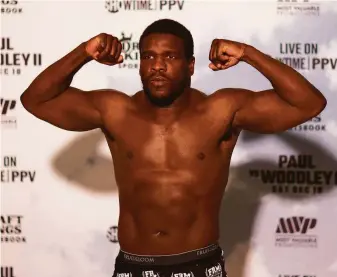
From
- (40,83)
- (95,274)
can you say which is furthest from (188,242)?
(95,274)

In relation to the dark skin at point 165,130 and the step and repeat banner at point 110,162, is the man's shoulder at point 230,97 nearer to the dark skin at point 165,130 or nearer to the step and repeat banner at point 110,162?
the dark skin at point 165,130

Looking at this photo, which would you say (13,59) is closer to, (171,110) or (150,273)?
(171,110)

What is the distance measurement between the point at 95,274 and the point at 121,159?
62cm

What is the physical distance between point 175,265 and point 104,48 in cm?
47

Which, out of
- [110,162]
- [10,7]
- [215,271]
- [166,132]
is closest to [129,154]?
[166,132]

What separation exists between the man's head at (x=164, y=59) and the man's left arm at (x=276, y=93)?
7 cm

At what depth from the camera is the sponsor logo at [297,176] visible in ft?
5.68

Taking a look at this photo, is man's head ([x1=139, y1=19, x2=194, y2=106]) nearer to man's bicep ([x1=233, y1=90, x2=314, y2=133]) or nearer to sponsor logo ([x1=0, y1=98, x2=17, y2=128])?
man's bicep ([x1=233, y1=90, x2=314, y2=133])

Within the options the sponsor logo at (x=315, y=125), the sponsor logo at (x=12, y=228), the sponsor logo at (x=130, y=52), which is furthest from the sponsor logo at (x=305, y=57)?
the sponsor logo at (x=12, y=228)

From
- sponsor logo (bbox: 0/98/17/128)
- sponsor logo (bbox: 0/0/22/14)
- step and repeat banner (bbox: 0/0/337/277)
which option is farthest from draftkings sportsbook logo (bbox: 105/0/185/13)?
sponsor logo (bbox: 0/98/17/128)

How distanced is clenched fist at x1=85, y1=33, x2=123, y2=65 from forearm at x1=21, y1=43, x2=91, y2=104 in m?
0.02

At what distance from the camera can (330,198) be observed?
173 cm

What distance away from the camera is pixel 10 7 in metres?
1.75

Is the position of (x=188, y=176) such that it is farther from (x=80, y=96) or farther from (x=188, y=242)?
(x=80, y=96)
